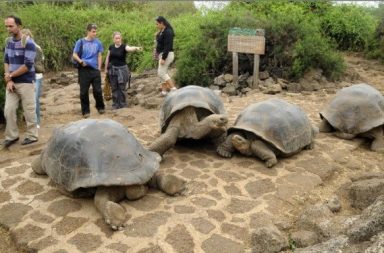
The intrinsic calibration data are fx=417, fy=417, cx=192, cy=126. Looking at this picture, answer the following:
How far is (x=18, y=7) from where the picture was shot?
15.1 metres

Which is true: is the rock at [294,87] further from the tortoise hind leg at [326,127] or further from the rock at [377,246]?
the rock at [377,246]

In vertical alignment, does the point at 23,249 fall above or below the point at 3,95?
below

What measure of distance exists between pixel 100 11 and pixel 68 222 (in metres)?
13.8

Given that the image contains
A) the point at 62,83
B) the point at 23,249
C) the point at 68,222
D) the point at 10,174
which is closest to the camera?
the point at 23,249

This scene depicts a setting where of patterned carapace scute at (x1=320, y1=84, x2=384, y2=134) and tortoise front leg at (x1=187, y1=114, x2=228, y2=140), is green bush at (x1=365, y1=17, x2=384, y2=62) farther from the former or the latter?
tortoise front leg at (x1=187, y1=114, x2=228, y2=140)

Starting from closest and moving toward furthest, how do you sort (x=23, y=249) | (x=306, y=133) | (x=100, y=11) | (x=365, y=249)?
(x=365, y=249) → (x=23, y=249) → (x=306, y=133) → (x=100, y=11)

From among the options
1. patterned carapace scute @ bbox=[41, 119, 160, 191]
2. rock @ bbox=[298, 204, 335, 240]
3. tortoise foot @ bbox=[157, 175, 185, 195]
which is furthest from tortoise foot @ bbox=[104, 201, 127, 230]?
rock @ bbox=[298, 204, 335, 240]

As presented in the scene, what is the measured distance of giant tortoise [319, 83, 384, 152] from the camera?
18.5 ft

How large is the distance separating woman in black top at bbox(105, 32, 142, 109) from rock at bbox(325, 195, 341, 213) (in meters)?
4.69

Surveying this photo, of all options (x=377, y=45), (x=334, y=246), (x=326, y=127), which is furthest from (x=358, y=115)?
(x=377, y=45)

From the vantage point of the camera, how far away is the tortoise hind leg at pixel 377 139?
5631 millimetres

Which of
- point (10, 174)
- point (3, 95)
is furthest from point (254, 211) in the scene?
point (3, 95)

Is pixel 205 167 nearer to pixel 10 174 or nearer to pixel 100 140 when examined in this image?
pixel 100 140

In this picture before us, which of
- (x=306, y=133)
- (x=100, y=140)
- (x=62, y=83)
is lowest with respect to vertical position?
(x=62, y=83)
